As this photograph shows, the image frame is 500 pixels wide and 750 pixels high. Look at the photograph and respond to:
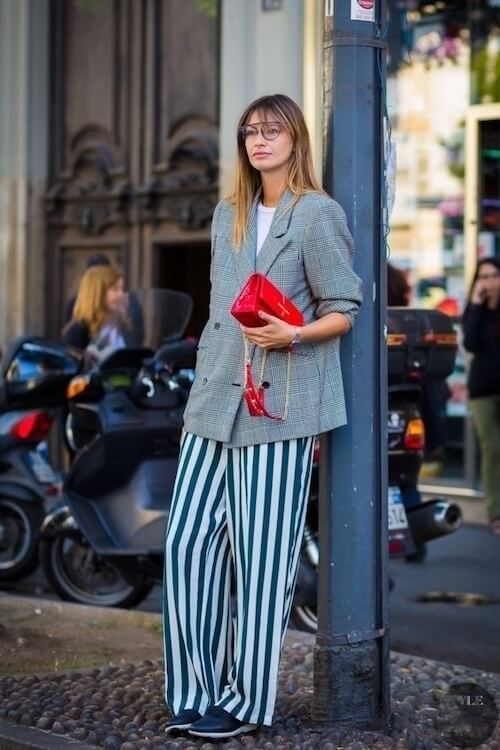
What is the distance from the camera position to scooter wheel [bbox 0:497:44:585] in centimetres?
812

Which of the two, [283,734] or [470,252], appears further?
[470,252]

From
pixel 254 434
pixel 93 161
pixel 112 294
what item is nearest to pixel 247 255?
pixel 254 434

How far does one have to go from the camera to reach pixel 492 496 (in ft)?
31.2

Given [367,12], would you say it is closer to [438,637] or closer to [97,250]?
[438,637]

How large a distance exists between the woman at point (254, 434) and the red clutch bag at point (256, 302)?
0.13 meters

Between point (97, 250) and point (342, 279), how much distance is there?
344 inches

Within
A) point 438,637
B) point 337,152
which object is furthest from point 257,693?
point 438,637

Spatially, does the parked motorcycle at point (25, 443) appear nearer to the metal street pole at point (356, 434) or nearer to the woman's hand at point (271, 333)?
the metal street pole at point (356, 434)

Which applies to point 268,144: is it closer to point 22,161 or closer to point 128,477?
point 128,477

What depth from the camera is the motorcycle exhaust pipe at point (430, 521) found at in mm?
7070

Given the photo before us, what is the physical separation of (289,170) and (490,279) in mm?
5097

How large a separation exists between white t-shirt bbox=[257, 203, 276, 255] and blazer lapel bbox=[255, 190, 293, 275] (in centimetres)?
4

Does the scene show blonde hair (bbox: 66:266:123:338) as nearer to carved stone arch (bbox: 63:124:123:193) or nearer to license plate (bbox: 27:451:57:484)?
license plate (bbox: 27:451:57:484)

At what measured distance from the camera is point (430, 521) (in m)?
7.07
